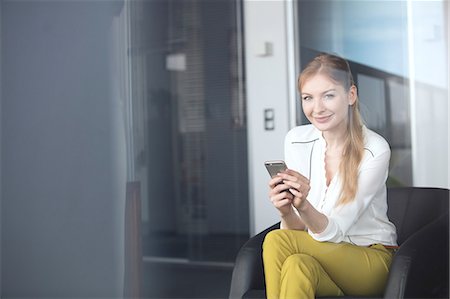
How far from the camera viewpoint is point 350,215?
269 centimetres

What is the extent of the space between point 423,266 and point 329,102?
0.74 m

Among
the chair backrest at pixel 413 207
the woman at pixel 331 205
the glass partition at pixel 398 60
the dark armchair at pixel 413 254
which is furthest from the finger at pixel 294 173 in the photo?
the glass partition at pixel 398 60

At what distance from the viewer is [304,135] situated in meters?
2.96

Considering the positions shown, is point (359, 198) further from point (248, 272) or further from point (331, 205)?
point (248, 272)

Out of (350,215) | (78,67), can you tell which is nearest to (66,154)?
(78,67)

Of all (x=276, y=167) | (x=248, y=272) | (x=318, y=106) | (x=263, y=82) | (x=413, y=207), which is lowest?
(x=248, y=272)

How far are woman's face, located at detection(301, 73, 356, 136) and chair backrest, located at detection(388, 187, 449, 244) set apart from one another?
482 millimetres

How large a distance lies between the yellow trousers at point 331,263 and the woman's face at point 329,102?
0.47 meters

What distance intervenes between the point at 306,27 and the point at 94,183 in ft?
5.49

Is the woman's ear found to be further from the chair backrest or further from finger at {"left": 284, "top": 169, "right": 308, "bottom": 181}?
the chair backrest

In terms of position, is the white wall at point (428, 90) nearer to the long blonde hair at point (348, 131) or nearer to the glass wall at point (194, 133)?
the long blonde hair at point (348, 131)

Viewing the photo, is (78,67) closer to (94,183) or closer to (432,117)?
(94,183)

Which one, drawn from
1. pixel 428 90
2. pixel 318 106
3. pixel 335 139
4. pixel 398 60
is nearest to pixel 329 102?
pixel 318 106

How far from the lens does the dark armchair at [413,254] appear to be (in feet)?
8.36
